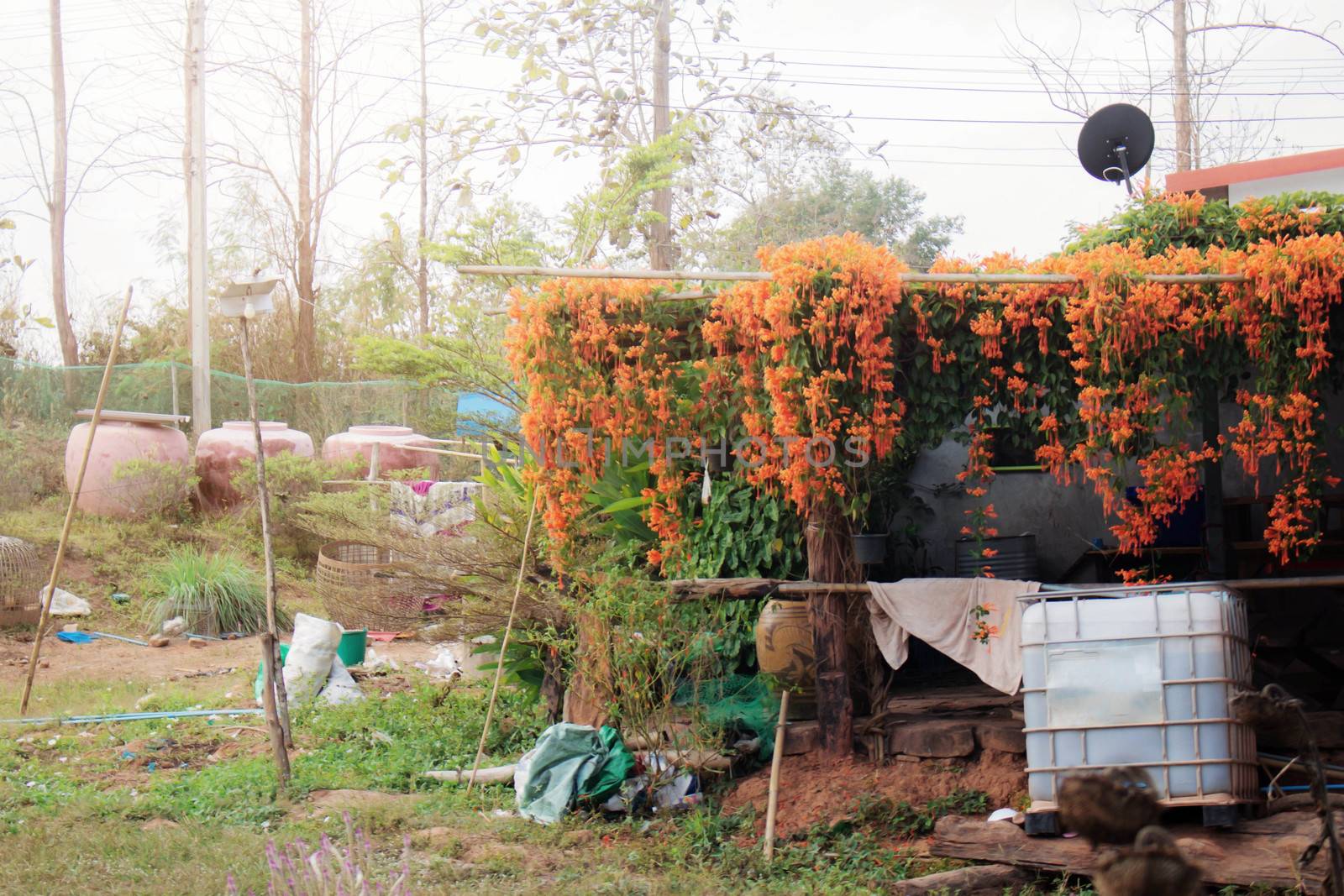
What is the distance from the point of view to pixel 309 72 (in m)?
22.2

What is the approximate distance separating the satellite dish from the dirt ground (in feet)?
15.3

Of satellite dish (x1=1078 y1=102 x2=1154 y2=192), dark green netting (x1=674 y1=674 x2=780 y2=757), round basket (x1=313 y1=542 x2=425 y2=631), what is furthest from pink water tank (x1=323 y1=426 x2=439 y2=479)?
satellite dish (x1=1078 y1=102 x2=1154 y2=192)

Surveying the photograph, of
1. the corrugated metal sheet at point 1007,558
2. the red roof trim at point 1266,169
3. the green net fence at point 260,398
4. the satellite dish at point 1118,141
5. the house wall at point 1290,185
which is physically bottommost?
the corrugated metal sheet at point 1007,558

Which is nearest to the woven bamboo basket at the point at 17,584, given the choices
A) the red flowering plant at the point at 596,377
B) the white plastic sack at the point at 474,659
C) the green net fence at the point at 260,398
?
the white plastic sack at the point at 474,659

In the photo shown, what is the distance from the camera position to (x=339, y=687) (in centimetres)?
855

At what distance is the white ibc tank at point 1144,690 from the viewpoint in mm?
4883

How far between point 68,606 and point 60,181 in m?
12.1

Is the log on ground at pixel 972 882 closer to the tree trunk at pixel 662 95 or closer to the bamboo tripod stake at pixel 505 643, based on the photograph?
Result: the bamboo tripod stake at pixel 505 643

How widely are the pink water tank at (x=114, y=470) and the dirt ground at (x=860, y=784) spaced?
34.3 feet

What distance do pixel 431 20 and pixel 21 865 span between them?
67.2 feet

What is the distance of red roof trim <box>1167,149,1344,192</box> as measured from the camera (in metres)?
8.30

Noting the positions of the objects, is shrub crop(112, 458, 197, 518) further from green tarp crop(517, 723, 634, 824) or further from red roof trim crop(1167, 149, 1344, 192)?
red roof trim crop(1167, 149, 1344, 192)

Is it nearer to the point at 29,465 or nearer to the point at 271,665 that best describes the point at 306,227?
the point at 29,465

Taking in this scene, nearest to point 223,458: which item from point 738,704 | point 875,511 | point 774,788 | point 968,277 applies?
point 738,704
